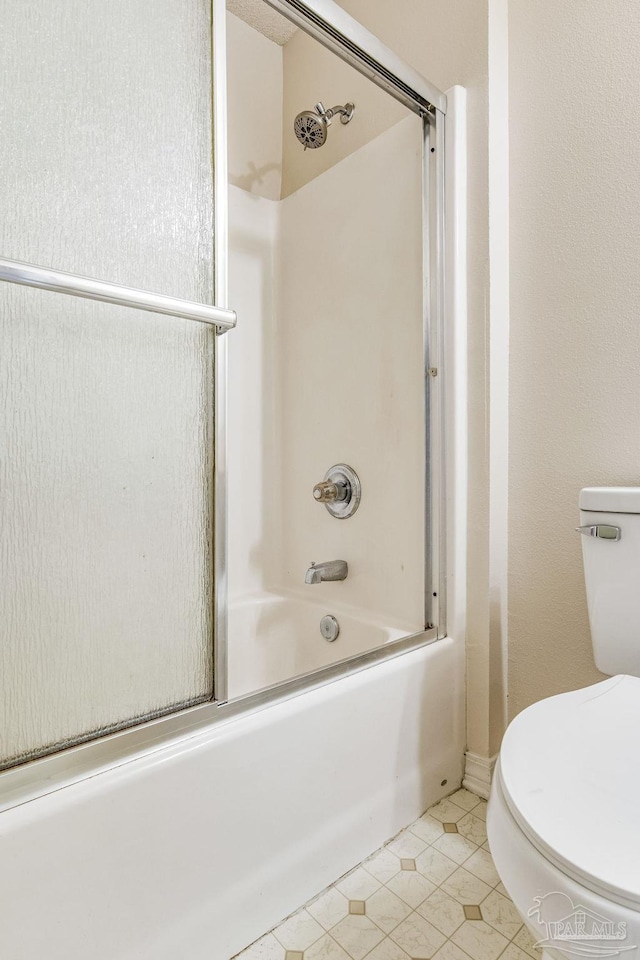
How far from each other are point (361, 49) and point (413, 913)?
1655 mm

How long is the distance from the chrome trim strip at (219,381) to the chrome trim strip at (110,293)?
5 centimetres

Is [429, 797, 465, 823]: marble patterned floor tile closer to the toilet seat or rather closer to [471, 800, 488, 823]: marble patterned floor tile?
[471, 800, 488, 823]: marble patterned floor tile

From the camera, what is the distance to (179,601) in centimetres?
86

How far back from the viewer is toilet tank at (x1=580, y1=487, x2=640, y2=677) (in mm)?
1017

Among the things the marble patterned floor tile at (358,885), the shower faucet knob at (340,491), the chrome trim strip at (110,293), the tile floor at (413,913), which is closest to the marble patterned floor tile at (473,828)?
the tile floor at (413,913)

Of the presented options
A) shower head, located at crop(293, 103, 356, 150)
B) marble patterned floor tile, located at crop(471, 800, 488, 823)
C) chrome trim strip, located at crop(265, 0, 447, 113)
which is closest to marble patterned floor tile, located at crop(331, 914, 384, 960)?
marble patterned floor tile, located at crop(471, 800, 488, 823)

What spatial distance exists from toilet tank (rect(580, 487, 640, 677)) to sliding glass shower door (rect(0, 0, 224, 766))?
73 cm

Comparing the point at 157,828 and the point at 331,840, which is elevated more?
the point at 157,828

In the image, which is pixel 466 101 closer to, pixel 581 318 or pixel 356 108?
pixel 356 108

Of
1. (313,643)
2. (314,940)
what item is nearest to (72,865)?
(314,940)

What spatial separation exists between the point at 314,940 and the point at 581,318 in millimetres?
1284

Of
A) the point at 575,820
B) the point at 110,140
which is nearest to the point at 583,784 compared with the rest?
the point at 575,820

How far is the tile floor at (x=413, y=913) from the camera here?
2.89 feet

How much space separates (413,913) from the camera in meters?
0.95
